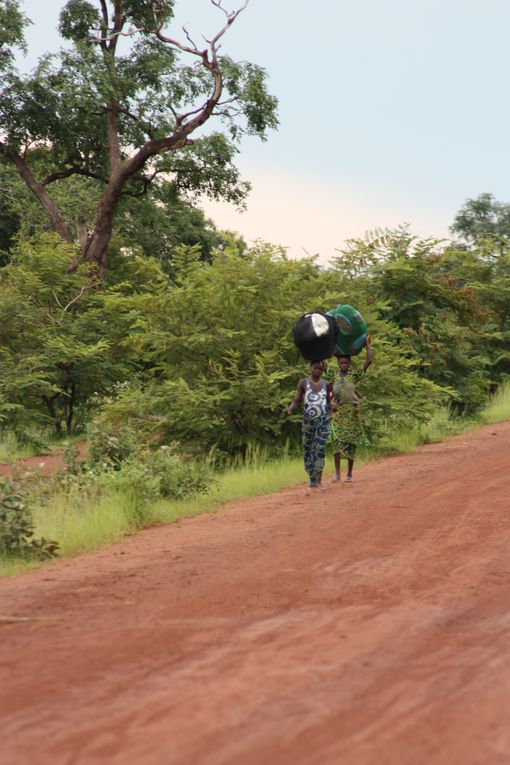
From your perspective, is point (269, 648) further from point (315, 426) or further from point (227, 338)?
→ point (227, 338)

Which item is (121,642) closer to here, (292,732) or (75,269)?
(292,732)

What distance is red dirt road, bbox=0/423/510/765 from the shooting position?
3947 millimetres

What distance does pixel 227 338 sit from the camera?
16.7 meters

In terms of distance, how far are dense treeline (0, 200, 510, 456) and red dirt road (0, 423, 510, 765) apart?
6.92 meters

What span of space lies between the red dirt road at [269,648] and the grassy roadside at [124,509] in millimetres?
456

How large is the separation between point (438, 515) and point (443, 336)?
13959mm

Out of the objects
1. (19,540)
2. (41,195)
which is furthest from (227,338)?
(41,195)

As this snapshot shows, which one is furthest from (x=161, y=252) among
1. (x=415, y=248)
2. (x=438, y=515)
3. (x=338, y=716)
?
(x=338, y=716)

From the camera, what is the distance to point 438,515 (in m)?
10.2

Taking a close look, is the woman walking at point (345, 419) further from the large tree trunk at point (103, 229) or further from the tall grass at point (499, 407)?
the large tree trunk at point (103, 229)

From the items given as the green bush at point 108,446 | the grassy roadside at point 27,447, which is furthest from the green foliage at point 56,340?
the green bush at point 108,446

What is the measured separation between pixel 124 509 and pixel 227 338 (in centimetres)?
625

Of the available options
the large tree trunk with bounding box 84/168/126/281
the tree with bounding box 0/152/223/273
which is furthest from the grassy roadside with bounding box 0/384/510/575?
the tree with bounding box 0/152/223/273

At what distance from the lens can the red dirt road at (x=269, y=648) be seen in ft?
13.0
